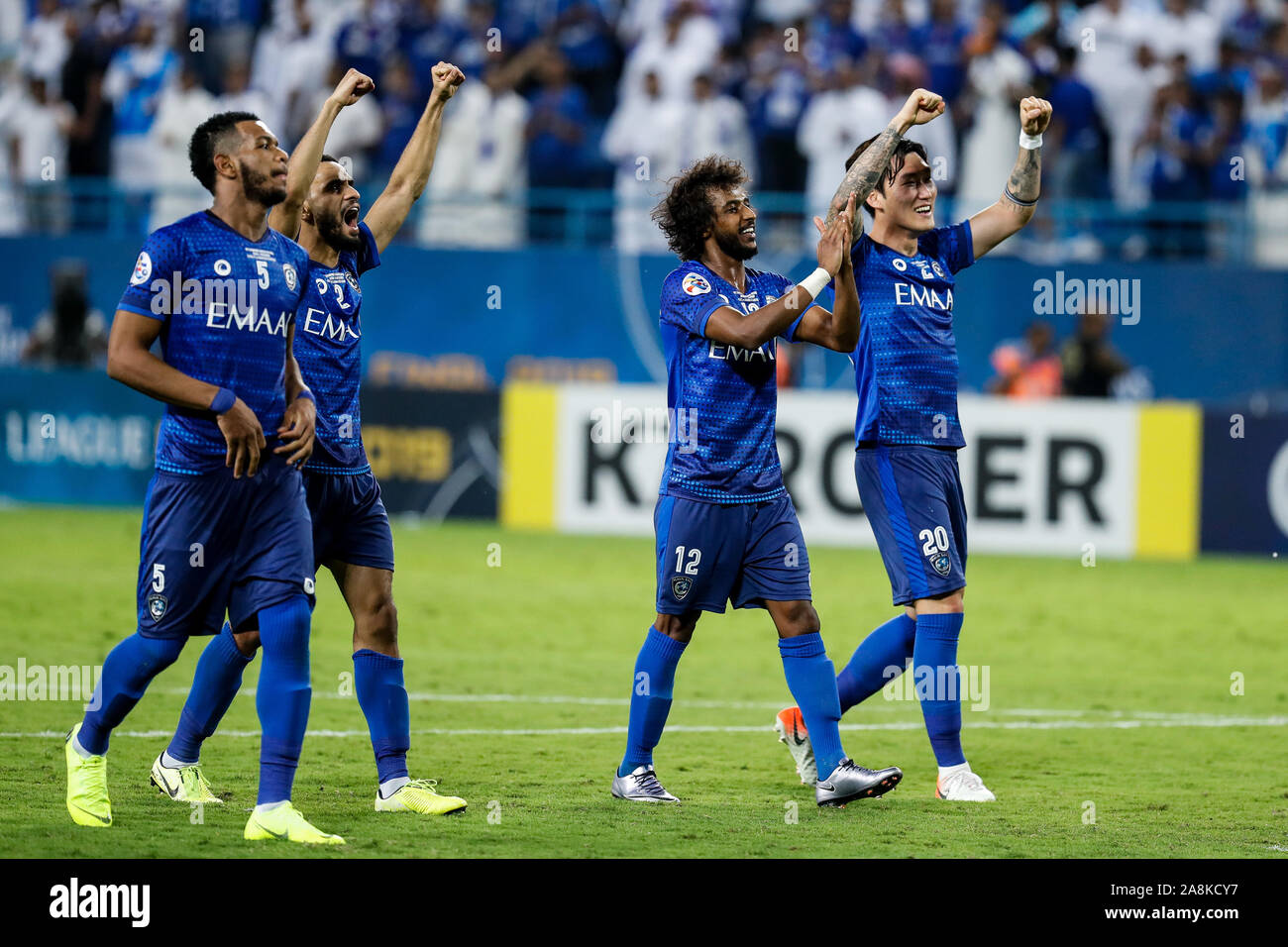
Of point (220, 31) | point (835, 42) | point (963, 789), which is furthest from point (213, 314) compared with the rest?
point (220, 31)

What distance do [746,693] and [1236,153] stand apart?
1047 centimetres

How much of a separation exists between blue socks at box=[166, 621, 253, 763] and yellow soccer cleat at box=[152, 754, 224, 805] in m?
0.04

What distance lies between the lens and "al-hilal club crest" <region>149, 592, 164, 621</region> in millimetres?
6465

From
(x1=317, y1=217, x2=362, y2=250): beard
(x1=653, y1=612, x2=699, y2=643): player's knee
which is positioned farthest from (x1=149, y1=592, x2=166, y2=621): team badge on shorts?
(x1=653, y1=612, x2=699, y2=643): player's knee

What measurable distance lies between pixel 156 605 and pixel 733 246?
8.39 feet

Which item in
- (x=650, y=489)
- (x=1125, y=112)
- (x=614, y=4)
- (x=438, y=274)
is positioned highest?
(x=614, y=4)

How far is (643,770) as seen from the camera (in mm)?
7363

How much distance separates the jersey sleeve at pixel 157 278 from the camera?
6.28 metres

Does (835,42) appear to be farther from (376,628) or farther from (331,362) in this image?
(376,628)

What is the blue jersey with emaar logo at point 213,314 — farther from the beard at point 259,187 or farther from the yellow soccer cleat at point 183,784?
the yellow soccer cleat at point 183,784

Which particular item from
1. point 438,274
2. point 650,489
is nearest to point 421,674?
point 650,489

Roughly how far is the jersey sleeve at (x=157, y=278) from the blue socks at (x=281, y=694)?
3.41 feet

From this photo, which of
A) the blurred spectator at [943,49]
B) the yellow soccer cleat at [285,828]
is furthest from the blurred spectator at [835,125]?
the yellow soccer cleat at [285,828]
